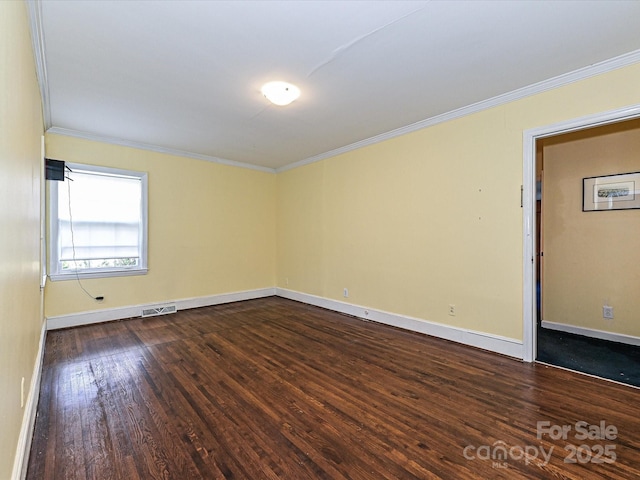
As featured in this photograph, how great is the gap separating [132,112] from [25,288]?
7.78 feet

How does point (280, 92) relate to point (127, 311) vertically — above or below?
above

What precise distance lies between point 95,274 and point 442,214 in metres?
4.75

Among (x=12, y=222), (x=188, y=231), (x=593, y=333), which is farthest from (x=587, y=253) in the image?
(x=188, y=231)

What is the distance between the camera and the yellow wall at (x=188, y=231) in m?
4.18

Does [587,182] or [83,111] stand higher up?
[83,111]

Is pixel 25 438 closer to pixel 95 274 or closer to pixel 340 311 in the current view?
pixel 95 274

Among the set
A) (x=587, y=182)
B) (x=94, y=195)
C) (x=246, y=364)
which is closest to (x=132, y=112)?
(x=94, y=195)

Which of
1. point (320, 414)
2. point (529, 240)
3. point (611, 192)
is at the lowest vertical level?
point (320, 414)

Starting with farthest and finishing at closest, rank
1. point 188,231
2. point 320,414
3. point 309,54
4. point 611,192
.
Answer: point 188,231
point 611,192
point 309,54
point 320,414

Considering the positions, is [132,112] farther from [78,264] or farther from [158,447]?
[158,447]

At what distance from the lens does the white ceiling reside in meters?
1.94

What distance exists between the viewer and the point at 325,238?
5191 millimetres

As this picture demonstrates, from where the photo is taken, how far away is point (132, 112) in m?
3.45

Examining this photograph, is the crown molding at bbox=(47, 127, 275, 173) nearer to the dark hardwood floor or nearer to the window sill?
the window sill
